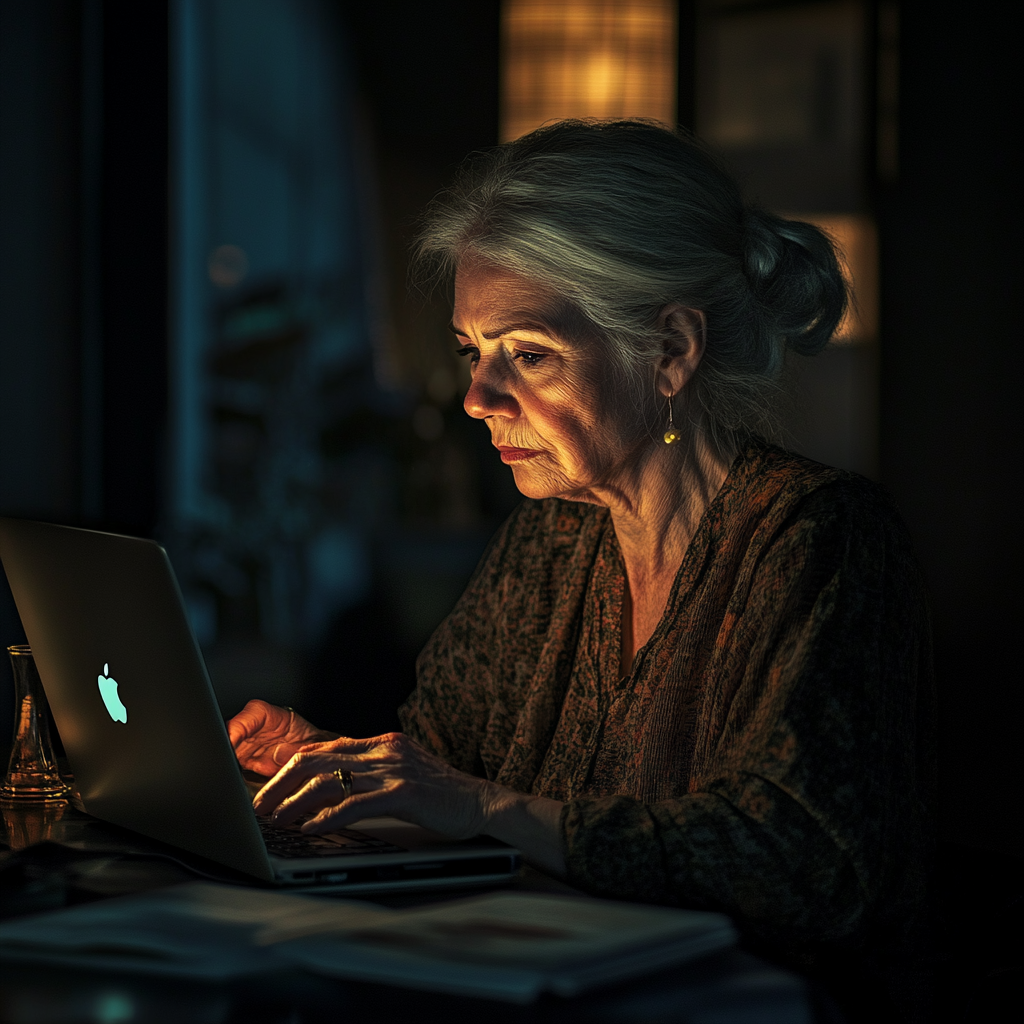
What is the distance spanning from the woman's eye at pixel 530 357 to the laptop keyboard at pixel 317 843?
66cm

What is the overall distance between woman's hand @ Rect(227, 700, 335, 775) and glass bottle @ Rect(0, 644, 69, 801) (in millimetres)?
205

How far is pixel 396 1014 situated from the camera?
2.33ft

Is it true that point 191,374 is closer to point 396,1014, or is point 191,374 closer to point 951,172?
point 951,172

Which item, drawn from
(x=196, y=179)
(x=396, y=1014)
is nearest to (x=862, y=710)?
(x=396, y=1014)

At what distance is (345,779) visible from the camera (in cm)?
106

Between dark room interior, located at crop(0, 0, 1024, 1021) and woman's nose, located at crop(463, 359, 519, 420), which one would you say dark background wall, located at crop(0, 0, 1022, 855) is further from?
woman's nose, located at crop(463, 359, 519, 420)

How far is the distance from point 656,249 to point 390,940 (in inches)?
38.8

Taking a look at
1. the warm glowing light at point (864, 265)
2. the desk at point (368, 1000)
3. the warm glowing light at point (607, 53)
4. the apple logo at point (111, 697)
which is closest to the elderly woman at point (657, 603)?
the apple logo at point (111, 697)

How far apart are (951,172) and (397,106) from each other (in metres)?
1.42

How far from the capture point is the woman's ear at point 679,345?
5.05 feet

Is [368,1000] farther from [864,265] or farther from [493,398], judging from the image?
[864,265]

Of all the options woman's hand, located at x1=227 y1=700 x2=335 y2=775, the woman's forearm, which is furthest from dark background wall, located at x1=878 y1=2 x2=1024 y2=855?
the woman's forearm

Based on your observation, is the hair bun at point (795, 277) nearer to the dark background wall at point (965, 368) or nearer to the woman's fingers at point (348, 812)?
the woman's fingers at point (348, 812)

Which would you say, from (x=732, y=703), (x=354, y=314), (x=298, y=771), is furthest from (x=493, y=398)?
(x=354, y=314)
